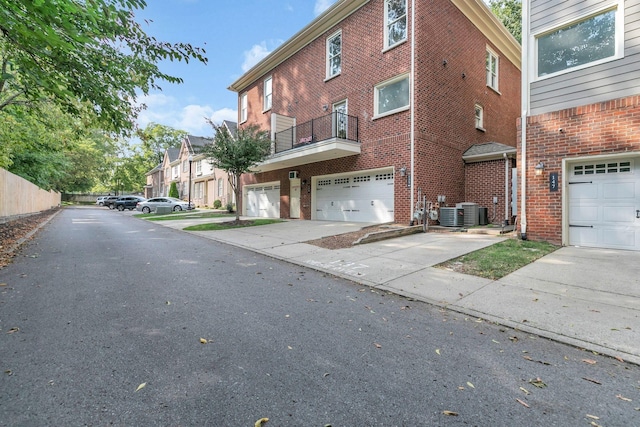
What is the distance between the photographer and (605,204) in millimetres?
7254

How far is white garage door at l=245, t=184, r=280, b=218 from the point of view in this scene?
18469mm

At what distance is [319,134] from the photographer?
14.4 metres

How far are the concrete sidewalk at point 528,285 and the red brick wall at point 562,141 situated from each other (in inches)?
39.4

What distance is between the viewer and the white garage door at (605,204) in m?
6.89

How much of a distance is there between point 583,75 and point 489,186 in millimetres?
5250

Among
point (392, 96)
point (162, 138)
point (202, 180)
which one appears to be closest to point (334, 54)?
point (392, 96)

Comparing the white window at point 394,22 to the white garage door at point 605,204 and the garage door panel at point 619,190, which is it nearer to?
the white garage door at point 605,204

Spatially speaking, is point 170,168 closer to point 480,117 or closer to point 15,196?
point 15,196

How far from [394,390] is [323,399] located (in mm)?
522

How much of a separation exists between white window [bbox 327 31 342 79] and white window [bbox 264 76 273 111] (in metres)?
5.02

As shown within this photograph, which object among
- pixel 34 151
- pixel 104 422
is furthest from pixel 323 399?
pixel 34 151

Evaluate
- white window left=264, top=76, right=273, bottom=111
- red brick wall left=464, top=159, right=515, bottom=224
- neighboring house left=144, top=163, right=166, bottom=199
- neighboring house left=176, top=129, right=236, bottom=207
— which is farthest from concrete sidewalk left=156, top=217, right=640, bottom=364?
neighboring house left=144, top=163, right=166, bottom=199

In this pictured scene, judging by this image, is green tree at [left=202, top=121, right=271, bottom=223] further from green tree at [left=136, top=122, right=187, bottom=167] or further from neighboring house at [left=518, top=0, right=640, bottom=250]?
green tree at [left=136, top=122, right=187, bottom=167]

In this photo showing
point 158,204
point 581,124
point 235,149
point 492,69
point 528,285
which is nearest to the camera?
point 528,285
